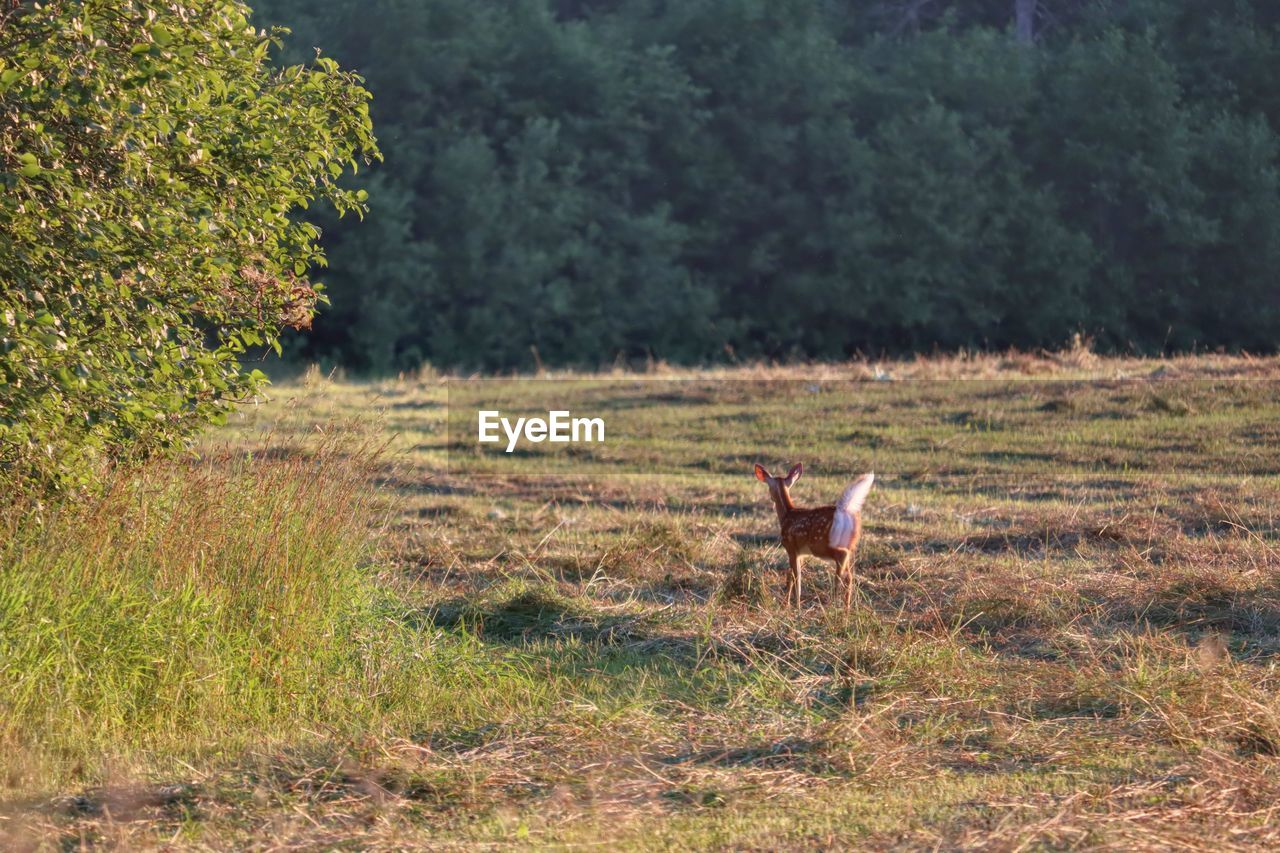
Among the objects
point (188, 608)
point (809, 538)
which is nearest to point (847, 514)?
point (809, 538)

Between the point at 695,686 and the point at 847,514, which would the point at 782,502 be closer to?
the point at 847,514

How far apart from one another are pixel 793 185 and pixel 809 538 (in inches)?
1313

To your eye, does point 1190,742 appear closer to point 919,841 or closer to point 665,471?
point 919,841

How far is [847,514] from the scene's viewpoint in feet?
26.6

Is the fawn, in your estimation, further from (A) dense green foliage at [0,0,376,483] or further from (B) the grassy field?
(A) dense green foliage at [0,0,376,483]

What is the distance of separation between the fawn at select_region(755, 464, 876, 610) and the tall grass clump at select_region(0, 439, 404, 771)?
2351 millimetres

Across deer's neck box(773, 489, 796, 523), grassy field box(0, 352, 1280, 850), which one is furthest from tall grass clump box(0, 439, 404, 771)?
deer's neck box(773, 489, 796, 523)

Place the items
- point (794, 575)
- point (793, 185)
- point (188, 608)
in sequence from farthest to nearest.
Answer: point (793, 185), point (794, 575), point (188, 608)

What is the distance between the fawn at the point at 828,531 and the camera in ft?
26.6

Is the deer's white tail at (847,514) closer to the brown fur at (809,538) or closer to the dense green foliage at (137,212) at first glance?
the brown fur at (809,538)

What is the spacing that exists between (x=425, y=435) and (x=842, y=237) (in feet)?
72.5

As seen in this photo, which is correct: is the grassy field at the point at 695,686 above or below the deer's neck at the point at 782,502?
below

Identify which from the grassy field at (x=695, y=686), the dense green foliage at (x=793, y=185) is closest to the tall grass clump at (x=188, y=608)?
the grassy field at (x=695, y=686)

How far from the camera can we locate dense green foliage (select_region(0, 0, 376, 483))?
274 inches
